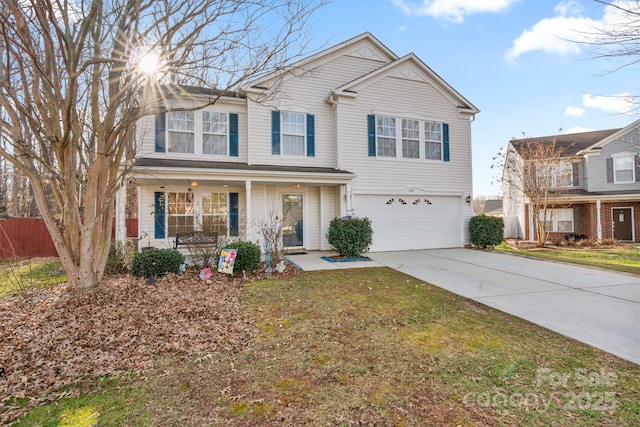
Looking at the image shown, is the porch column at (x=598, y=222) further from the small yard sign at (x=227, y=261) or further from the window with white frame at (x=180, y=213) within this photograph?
the window with white frame at (x=180, y=213)

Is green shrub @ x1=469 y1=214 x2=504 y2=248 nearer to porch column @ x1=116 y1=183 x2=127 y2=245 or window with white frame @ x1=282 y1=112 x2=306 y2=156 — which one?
window with white frame @ x1=282 y1=112 x2=306 y2=156

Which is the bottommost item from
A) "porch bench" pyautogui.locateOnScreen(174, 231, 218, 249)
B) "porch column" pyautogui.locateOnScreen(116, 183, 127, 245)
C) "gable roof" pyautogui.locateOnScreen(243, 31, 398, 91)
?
"porch bench" pyautogui.locateOnScreen(174, 231, 218, 249)

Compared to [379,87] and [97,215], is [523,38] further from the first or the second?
[97,215]

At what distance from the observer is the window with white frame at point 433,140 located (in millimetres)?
12500

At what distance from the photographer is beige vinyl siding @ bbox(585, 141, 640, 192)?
17.6m

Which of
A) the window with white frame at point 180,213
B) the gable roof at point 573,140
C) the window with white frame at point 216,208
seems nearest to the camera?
the window with white frame at point 180,213

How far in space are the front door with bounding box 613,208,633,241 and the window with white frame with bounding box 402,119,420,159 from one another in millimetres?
14610

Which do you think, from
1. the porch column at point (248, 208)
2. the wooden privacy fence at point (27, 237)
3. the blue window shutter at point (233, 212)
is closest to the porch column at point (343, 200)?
the porch column at point (248, 208)

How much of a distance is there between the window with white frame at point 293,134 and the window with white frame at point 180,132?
324 cm

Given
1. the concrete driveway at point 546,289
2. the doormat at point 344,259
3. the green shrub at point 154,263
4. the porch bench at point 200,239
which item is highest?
the porch bench at point 200,239

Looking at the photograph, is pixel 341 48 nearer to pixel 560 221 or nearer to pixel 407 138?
pixel 407 138

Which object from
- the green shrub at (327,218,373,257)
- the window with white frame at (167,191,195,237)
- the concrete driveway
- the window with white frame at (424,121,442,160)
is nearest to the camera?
the concrete driveway

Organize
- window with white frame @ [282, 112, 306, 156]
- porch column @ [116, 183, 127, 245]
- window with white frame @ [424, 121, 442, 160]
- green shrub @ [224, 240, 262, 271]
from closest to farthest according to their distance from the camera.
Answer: green shrub @ [224, 240, 262, 271]
porch column @ [116, 183, 127, 245]
window with white frame @ [282, 112, 306, 156]
window with white frame @ [424, 121, 442, 160]

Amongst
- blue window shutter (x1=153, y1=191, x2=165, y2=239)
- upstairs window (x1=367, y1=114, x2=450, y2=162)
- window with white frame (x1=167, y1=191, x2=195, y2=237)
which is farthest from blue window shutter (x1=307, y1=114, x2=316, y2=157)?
blue window shutter (x1=153, y1=191, x2=165, y2=239)
